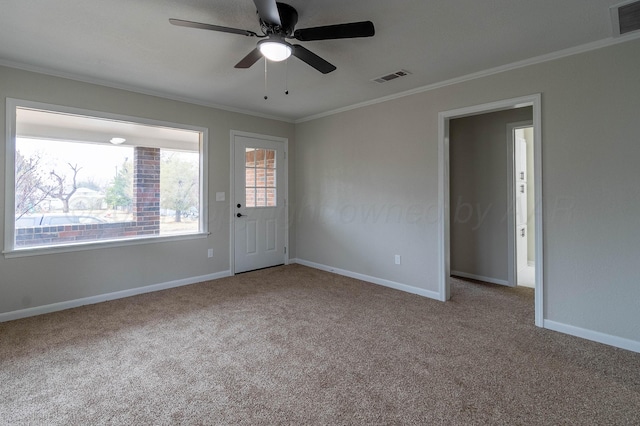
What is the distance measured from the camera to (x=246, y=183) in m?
5.00

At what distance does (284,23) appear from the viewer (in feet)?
7.04

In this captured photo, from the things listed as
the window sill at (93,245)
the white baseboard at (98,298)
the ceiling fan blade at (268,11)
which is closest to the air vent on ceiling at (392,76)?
the ceiling fan blade at (268,11)

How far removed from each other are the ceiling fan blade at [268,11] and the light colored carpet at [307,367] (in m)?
2.30

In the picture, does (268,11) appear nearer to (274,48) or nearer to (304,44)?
(274,48)

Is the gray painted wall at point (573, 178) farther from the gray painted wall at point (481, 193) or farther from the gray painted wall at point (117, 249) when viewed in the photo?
the gray painted wall at point (117, 249)

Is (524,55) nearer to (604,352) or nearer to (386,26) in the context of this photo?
(386,26)

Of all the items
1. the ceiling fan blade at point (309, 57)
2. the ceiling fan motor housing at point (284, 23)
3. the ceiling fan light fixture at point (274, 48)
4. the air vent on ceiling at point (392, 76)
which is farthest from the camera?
the air vent on ceiling at point (392, 76)

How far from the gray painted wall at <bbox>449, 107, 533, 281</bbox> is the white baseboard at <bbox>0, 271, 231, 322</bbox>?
370 centimetres

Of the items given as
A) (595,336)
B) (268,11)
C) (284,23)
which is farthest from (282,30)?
(595,336)

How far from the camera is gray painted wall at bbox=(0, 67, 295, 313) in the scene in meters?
3.16

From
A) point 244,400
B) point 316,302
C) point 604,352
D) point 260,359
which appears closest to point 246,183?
point 316,302

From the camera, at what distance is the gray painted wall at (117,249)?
3.16 metres

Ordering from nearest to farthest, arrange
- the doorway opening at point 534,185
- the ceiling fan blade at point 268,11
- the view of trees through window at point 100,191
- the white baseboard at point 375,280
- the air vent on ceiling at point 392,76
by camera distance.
Answer: the ceiling fan blade at point 268,11, the doorway opening at point 534,185, the air vent on ceiling at point 392,76, the view of trees through window at point 100,191, the white baseboard at point 375,280

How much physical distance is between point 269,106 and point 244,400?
3863 millimetres
